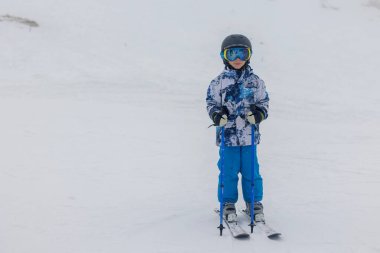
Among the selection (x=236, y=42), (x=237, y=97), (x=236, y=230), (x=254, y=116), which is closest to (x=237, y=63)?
(x=236, y=42)

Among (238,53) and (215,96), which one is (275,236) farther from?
(238,53)

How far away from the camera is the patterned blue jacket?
5.50 m

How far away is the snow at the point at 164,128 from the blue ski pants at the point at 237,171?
0.41 meters

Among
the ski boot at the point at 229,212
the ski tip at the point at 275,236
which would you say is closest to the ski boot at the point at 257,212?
the ski boot at the point at 229,212

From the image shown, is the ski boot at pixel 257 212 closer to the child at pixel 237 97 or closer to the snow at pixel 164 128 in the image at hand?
the child at pixel 237 97

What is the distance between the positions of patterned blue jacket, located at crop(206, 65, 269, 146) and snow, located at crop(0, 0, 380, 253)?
3.62ft

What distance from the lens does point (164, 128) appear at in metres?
10.8

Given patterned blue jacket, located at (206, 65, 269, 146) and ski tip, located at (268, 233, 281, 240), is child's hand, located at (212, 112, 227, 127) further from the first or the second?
ski tip, located at (268, 233, 281, 240)

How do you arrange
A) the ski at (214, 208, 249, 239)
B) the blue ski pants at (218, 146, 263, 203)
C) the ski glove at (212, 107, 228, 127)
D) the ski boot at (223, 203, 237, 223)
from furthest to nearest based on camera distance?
the blue ski pants at (218, 146, 263, 203), the ski boot at (223, 203, 237, 223), the ski glove at (212, 107, 228, 127), the ski at (214, 208, 249, 239)

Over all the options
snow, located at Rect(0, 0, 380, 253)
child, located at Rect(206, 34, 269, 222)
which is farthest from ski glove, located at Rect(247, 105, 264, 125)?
snow, located at Rect(0, 0, 380, 253)

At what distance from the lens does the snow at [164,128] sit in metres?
5.59

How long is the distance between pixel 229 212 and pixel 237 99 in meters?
1.28

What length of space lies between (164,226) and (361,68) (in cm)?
1473

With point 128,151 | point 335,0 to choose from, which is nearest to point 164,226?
point 128,151
